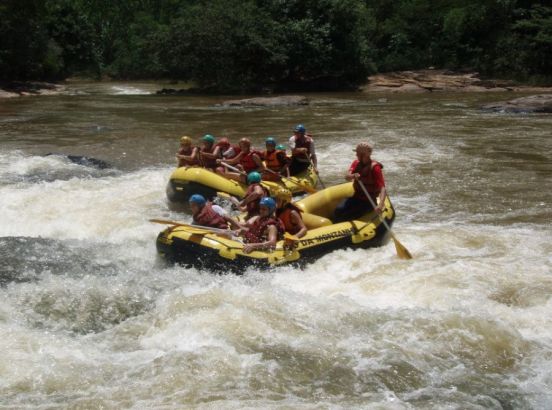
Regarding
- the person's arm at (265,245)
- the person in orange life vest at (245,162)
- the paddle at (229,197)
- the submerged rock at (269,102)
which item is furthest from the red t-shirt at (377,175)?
the submerged rock at (269,102)

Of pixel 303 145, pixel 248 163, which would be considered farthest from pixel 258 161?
pixel 303 145

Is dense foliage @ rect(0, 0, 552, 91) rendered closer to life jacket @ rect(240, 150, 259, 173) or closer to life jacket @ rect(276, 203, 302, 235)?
life jacket @ rect(240, 150, 259, 173)

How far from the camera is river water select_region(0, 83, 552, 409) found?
4.49 metres

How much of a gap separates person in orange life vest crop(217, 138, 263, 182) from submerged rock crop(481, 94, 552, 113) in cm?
1172

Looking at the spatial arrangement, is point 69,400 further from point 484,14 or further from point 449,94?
point 484,14

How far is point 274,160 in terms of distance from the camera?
31.8 ft

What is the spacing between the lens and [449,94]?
2525 cm

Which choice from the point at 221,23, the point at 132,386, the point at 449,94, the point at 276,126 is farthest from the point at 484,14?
the point at 132,386

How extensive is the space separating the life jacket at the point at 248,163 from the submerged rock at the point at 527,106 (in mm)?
11750

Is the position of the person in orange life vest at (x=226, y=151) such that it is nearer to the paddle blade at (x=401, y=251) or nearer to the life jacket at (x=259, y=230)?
the life jacket at (x=259, y=230)

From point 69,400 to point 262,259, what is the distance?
259cm

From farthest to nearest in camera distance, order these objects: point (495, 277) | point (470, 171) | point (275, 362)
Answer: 1. point (470, 171)
2. point (495, 277)
3. point (275, 362)

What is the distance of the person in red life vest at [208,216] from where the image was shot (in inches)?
278

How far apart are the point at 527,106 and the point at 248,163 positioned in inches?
474
